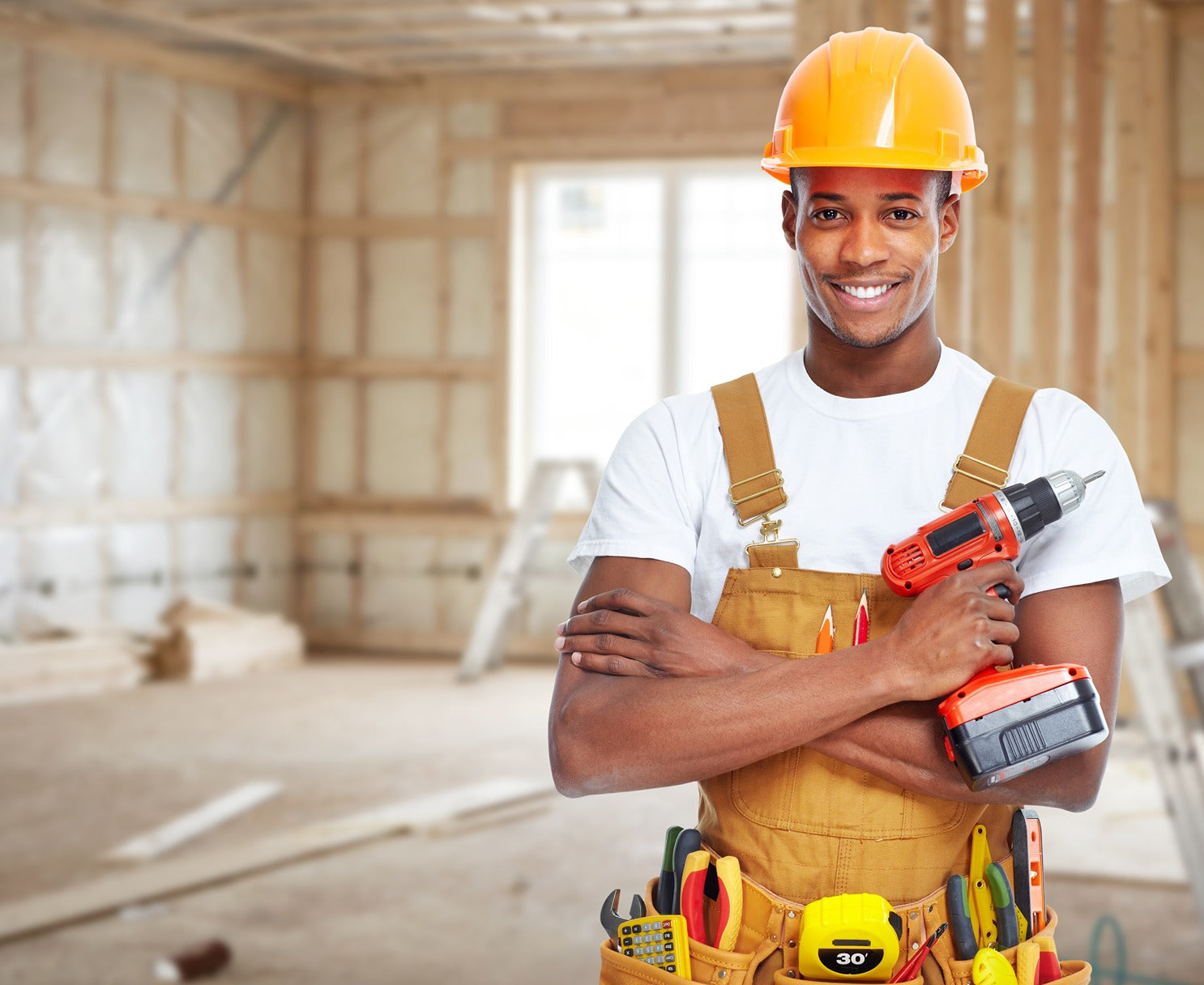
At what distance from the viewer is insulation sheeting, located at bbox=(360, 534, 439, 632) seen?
1049 cm

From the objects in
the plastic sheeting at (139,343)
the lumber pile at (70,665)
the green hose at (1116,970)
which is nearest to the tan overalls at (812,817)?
the green hose at (1116,970)

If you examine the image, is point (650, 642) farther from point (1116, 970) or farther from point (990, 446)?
point (1116, 970)

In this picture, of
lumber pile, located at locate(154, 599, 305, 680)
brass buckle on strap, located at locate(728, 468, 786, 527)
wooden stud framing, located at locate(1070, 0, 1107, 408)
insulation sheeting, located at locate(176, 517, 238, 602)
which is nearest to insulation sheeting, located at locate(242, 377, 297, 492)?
insulation sheeting, located at locate(176, 517, 238, 602)

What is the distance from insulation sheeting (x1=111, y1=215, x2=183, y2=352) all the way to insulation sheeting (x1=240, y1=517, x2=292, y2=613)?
1.51m

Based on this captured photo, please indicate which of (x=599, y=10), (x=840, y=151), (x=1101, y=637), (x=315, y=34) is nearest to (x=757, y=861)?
(x=1101, y=637)

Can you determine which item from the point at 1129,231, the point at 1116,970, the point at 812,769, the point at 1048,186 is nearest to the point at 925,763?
the point at 812,769

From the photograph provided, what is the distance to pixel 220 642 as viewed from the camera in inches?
372

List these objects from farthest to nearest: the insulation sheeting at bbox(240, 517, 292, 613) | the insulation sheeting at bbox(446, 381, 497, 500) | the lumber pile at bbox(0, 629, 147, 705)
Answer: the insulation sheeting at bbox(240, 517, 292, 613) → the insulation sheeting at bbox(446, 381, 497, 500) → the lumber pile at bbox(0, 629, 147, 705)

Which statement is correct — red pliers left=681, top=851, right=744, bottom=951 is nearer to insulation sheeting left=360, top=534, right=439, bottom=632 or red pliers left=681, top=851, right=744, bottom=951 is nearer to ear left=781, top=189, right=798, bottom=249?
ear left=781, top=189, right=798, bottom=249

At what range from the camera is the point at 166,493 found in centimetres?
983

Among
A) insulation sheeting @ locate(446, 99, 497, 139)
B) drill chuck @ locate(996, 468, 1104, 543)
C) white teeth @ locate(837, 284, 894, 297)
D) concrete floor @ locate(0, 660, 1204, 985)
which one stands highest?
insulation sheeting @ locate(446, 99, 497, 139)

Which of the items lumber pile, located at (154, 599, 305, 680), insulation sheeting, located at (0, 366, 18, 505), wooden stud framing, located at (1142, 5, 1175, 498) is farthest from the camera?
lumber pile, located at (154, 599, 305, 680)

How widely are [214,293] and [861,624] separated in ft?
29.7

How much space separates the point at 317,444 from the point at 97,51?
3061mm
